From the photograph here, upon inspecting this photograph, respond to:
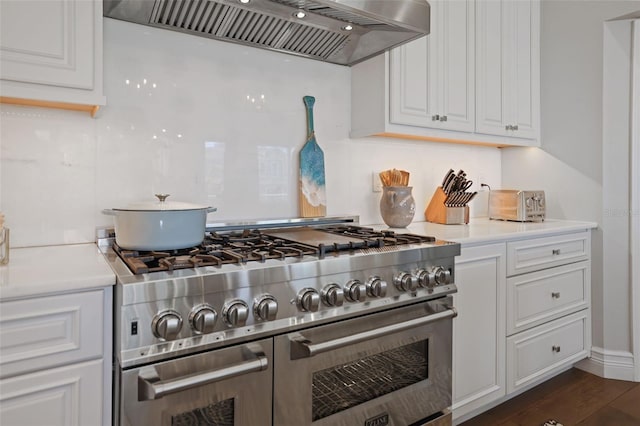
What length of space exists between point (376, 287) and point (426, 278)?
25cm

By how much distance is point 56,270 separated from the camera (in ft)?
3.57

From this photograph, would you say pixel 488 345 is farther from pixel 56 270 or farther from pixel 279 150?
pixel 56 270

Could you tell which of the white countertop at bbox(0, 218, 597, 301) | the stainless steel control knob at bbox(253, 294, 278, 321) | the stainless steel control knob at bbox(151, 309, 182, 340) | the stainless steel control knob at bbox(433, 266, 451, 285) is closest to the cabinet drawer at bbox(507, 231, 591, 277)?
the white countertop at bbox(0, 218, 597, 301)

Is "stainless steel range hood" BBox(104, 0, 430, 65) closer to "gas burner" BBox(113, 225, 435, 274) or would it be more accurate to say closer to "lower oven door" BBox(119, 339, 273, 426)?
"gas burner" BBox(113, 225, 435, 274)

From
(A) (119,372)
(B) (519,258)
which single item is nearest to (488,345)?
(B) (519,258)

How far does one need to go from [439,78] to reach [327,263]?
1.38 meters

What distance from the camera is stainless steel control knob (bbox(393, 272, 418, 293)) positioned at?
4.77 ft

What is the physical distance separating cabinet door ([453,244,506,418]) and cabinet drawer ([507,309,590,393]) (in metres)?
0.11

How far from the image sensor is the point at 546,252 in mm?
2270

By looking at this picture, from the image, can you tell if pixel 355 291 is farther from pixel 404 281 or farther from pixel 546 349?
pixel 546 349

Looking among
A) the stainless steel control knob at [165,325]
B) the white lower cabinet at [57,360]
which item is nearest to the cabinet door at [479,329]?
the stainless steel control knob at [165,325]

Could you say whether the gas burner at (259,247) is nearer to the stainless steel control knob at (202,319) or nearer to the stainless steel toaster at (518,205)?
the stainless steel control knob at (202,319)

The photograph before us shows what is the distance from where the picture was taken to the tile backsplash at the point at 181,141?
4.91ft

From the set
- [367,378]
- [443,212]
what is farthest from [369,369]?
[443,212]
